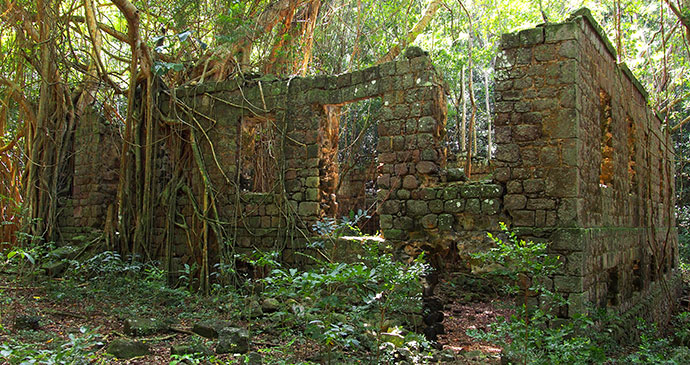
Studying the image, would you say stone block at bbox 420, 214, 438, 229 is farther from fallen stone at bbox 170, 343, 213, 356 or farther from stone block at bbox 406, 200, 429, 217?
fallen stone at bbox 170, 343, 213, 356

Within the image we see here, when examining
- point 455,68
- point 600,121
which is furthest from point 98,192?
point 455,68

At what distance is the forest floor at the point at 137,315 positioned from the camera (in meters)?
4.42

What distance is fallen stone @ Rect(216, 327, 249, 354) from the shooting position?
14.6 feet

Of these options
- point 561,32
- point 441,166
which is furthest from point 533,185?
point 561,32

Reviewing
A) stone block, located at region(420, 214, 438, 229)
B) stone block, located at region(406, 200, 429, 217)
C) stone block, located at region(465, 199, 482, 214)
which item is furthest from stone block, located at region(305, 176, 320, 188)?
stone block, located at region(465, 199, 482, 214)

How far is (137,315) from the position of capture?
589 centimetres

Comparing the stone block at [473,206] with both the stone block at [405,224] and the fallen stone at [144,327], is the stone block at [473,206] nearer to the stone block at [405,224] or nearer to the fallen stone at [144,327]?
the stone block at [405,224]

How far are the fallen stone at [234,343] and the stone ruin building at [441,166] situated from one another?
2.79 meters

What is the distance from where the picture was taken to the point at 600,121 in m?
6.97

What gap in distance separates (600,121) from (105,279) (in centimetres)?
705

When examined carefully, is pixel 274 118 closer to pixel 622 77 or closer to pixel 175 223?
pixel 175 223

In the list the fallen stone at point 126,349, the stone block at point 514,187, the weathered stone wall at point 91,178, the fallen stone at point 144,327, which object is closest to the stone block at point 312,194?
the stone block at point 514,187

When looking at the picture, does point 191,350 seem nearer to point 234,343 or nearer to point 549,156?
point 234,343

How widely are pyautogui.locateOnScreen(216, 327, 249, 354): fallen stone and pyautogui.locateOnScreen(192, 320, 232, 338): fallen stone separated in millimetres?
451
